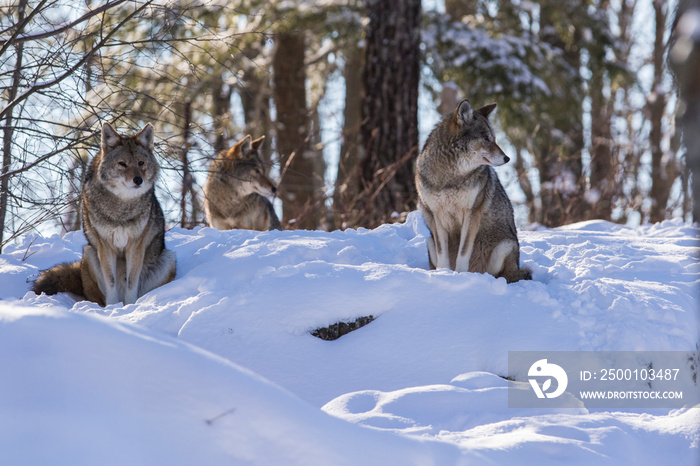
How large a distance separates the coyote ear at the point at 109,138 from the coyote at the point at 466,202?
118 inches

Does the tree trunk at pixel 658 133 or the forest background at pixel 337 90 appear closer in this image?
the forest background at pixel 337 90

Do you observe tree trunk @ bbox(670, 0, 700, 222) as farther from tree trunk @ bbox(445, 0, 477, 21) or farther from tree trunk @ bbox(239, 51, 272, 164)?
tree trunk @ bbox(239, 51, 272, 164)

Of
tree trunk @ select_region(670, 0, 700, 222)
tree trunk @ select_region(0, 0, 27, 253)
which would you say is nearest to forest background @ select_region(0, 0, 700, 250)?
tree trunk @ select_region(0, 0, 27, 253)

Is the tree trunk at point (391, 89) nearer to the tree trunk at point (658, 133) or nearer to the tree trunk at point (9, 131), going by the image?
the tree trunk at point (9, 131)

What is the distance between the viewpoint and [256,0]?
584 inches

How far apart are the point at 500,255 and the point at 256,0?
408 inches

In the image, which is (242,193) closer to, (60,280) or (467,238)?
(60,280)

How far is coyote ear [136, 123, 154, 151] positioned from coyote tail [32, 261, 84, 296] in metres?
1.43

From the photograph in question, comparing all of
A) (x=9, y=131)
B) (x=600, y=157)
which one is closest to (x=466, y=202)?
(x=9, y=131)

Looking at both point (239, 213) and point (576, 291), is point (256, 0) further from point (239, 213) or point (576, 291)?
point (576, 291)

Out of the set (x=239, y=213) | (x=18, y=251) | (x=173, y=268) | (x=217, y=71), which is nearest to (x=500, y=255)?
(x=173, y=268)

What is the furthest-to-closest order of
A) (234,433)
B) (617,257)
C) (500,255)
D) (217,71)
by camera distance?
(217,71)
(617,257)
(500,255)
(234,433)

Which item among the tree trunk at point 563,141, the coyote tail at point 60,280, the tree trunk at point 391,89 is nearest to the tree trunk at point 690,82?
the coyote tail at point 60,280

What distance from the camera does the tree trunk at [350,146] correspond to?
36.3 ft
